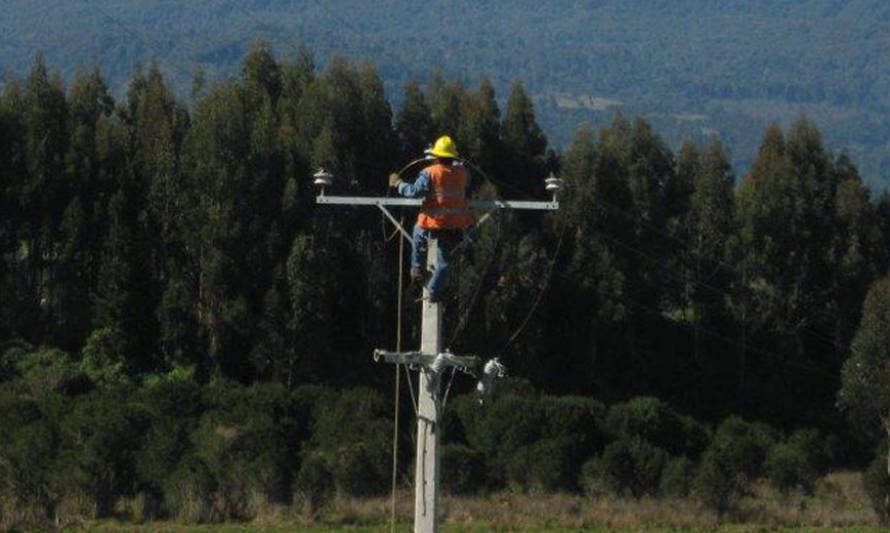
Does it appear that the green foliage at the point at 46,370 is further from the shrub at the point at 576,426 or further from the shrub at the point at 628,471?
the shrub at the point at 628,471

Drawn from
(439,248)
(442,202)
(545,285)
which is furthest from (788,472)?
(442,202)

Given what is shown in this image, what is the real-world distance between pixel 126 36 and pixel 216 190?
115m

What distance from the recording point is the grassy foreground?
30.0m

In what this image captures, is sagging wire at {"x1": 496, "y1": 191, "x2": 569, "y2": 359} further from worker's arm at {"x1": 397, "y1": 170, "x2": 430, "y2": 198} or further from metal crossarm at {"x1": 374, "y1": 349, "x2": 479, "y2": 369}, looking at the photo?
worker's arm at {"x1": 397, "y1": 170, "x2": 430, "y2": 198}

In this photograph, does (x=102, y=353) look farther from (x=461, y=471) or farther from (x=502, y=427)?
(x=461, y=471)

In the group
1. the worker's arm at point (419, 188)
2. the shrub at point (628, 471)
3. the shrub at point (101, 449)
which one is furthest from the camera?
the shrub at point (628, 471)

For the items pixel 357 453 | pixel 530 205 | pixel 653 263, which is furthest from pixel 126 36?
pixel 530 205

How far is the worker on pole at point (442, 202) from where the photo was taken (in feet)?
60.4

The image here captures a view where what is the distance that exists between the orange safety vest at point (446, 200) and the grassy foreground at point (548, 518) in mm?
11427

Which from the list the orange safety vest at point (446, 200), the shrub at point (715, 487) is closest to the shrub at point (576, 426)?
the shrub at point (715, 487)

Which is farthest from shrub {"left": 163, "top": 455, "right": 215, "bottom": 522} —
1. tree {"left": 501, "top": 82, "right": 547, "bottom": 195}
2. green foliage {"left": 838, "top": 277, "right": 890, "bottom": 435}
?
tree {"left": 501, "top": 82, "right": 547, "bottom": 195}

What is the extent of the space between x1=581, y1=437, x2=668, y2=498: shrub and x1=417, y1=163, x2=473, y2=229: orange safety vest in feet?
53.0

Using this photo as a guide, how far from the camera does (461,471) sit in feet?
112

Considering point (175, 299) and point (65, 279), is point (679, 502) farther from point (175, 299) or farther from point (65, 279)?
point (65, 279)
